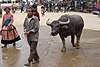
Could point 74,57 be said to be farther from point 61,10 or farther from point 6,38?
point 61,10

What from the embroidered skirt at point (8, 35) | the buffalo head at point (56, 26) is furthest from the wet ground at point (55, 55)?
the buffalo head at point (56, 26)

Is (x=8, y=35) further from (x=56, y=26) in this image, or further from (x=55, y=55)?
(x=55, y=55)

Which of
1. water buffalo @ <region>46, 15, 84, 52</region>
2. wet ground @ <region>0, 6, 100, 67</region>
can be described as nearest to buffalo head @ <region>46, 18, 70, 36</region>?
water buffalo @ <region>46, 15, 84, 52</region>

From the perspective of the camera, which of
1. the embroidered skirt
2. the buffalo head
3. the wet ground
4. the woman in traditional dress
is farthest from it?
the embroidered skirt

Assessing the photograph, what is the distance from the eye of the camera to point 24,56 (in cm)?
1005

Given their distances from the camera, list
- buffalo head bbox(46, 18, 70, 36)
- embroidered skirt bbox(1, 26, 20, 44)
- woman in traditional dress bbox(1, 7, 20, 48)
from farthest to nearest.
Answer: embroidered skirt bbox(1, 26, 20, 44) → woman in traditional dress bbox(1, 7, 20, 48) → buffalo head bbox(46, 18, 70, 36)

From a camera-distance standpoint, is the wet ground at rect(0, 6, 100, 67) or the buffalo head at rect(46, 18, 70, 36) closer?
the wet ground at rect(0, 6, 100, 67)

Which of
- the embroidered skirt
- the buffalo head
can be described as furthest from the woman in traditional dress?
the buffalo head

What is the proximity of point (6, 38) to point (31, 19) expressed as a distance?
3205 millimetres

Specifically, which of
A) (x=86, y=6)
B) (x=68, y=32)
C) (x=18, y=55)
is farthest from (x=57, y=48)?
(x=86, y=6)

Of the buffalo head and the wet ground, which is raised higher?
the buffalo head

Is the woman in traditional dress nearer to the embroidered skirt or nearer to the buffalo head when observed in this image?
the embroidered skirt

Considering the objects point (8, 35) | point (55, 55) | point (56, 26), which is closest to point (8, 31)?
point (8, 35)

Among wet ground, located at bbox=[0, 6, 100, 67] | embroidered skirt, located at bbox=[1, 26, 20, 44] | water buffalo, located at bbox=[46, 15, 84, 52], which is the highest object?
water buffalo, located at bbox=[46, 15, 84, 52]
